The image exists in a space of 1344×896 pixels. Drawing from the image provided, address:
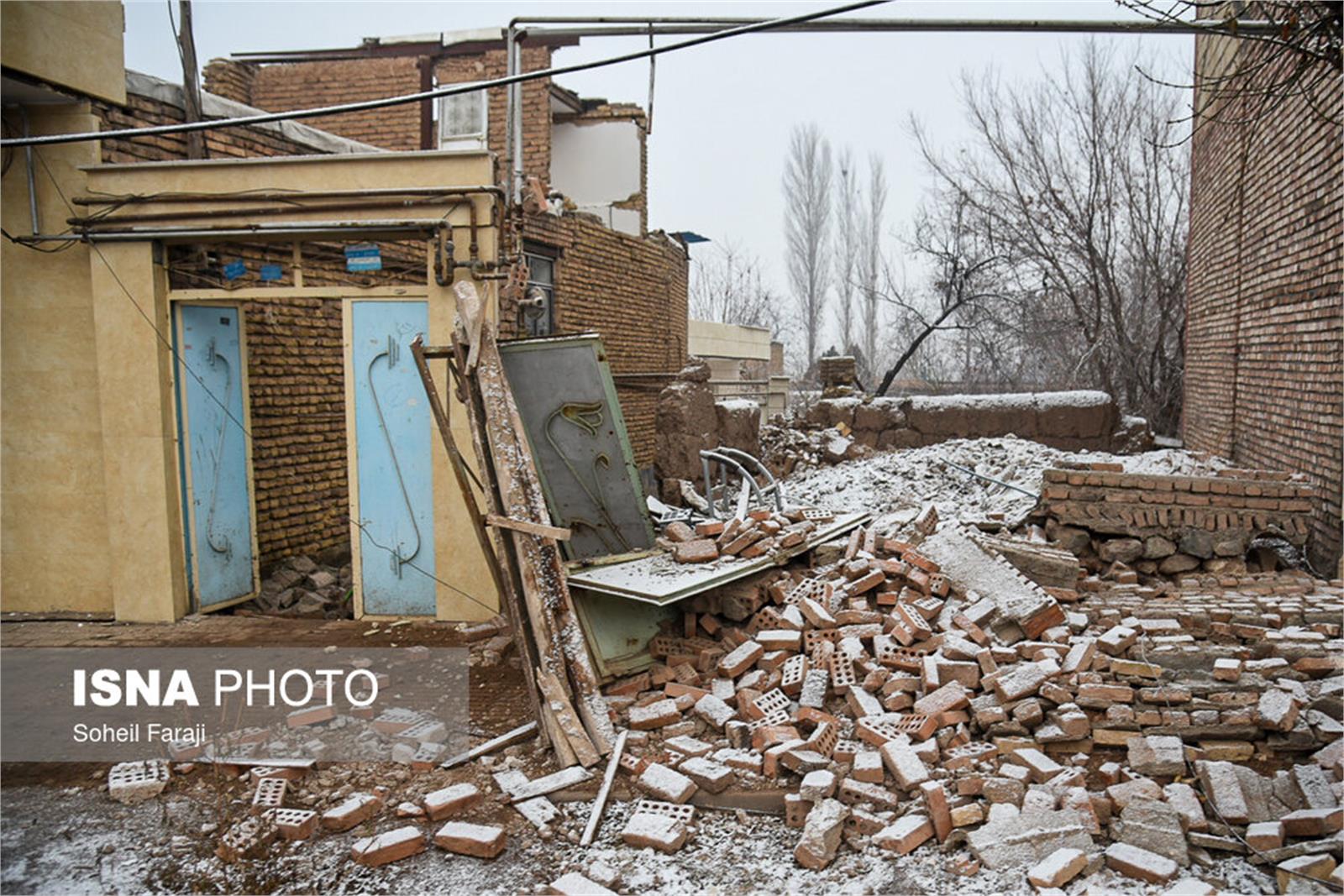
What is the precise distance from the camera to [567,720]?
4.77 m

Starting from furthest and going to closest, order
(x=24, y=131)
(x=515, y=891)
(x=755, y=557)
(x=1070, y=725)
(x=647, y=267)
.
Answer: (x=647, y=267), (x=24, y=131), (x=755, y=557), (x=1070, y=725), (x=515, y=891)

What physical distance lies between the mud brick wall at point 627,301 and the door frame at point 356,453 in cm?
431

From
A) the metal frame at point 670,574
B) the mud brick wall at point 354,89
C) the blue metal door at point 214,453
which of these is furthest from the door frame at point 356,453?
the mud brick wall at point 354,89

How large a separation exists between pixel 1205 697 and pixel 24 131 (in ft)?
30.7

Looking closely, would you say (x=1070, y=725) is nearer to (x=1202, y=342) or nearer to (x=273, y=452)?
(x=273, y=452)

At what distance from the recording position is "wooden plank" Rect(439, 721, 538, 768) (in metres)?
4.84

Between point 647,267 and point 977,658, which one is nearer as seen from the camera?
point 977,658

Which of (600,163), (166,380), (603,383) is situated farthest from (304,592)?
(600,163)

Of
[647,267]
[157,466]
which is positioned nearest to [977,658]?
[157,466]

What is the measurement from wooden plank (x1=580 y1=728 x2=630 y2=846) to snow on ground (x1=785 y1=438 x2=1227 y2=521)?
13.1ft

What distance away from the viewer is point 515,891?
3.75 m

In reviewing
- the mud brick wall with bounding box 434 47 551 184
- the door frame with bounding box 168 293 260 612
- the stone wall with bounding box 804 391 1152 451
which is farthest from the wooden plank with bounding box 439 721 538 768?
the mud brick wall with bounding box 434 47 551 184

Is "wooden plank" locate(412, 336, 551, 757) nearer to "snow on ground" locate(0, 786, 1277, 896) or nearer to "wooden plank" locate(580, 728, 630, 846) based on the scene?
"wooden plank" locate(580, 728, 630, 846)

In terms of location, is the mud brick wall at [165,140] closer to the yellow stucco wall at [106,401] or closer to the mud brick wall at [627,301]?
the yellow stucco wall at [106,401]
